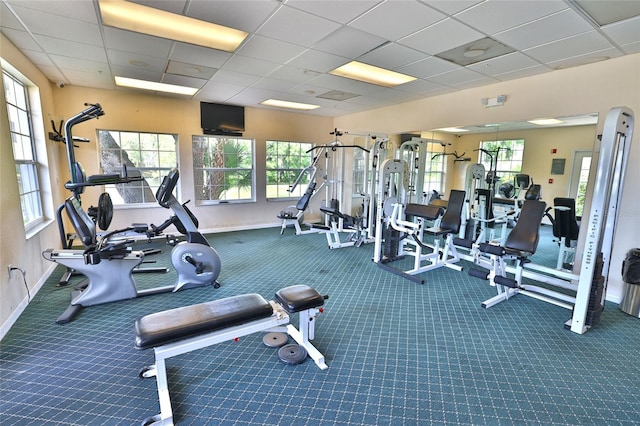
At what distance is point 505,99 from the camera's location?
4.09 metres

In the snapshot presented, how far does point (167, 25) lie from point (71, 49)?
1.33 m

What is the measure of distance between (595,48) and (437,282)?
290 centimetres

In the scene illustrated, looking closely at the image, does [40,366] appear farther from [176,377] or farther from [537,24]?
[537,24]

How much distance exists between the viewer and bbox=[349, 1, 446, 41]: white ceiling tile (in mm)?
2270

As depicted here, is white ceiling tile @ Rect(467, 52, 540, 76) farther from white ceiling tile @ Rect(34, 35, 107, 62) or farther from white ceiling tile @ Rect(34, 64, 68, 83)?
white ceiling tile @ Rect(34, 64, 68, 83)

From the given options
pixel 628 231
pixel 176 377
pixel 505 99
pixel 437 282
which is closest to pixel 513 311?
pixel 437 282

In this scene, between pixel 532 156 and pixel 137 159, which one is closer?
pixel 532 156

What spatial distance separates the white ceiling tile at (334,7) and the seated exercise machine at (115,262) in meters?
2.13

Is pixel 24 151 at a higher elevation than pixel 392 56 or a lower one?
lower

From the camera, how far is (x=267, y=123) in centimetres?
659

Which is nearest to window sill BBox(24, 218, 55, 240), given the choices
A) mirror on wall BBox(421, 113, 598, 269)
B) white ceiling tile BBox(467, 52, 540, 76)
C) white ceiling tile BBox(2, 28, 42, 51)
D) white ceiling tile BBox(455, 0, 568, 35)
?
white ceiling tile BBox(2, 28, 42, 51)

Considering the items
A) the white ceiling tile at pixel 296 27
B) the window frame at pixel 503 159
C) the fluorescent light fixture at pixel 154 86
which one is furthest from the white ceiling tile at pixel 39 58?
the window frame at pixel 503 159

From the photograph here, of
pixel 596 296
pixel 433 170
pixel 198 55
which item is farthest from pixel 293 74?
pixel 596 296

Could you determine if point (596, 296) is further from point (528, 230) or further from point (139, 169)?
point (139, 169)
